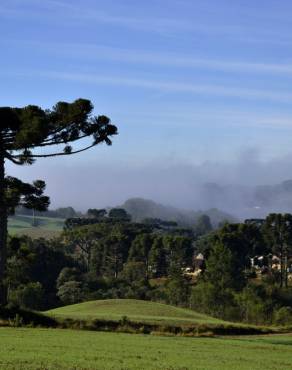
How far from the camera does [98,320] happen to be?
31.6m

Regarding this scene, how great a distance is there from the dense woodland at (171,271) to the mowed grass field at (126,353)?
28448 mm

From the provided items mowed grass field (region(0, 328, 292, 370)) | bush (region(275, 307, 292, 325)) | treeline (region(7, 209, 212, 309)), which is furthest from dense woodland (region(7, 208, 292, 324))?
mowed grass field (region(0, 328, 292, 370))

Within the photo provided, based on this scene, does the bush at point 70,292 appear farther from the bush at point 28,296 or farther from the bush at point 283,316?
the bush at point 283,316

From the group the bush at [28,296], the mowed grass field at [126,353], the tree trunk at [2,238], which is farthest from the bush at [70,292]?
the mowed grass field at [126,353]

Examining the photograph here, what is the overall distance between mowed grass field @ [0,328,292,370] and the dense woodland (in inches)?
1120

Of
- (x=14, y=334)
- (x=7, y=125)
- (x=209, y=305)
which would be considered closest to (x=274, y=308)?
(x=209, y=305)

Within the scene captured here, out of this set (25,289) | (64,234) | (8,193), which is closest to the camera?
(8,193)

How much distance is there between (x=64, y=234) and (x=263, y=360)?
94727 mm

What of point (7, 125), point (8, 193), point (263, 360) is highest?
point (7, 125)

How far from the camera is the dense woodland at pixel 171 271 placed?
68.9m

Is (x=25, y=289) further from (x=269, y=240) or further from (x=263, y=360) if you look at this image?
(x=263, y=360)

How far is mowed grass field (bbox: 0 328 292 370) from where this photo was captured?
56.6 feet

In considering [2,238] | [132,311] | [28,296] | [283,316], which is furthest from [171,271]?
[2,238]

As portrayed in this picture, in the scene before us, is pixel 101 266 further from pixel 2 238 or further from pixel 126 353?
pixel 126 353
